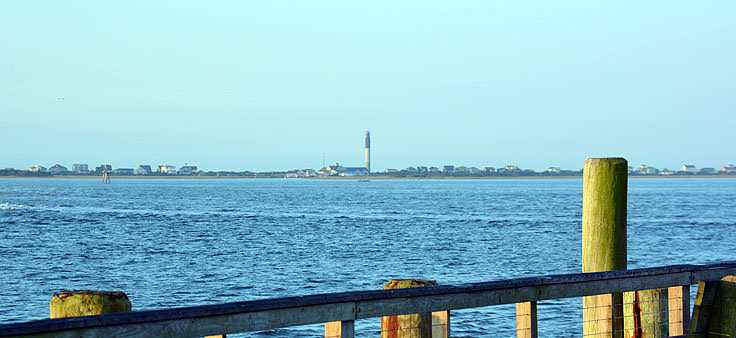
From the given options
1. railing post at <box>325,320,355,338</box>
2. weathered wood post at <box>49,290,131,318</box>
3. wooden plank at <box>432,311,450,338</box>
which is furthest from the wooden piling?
weathered wood post at <box>49,290,131,318</box>

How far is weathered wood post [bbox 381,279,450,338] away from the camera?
5617 millimetres

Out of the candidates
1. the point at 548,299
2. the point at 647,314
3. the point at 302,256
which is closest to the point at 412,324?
the point at 548,299

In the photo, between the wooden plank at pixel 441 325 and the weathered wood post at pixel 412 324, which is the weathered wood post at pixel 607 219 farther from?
the weathered wood post at pixel 412 324

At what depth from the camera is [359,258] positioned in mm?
33969

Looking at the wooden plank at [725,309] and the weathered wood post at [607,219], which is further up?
the weathered wood post at [607,219]

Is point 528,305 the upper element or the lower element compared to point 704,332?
upper

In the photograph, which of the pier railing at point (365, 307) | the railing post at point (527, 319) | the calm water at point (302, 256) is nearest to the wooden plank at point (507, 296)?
the pier railing at point (365, 307)

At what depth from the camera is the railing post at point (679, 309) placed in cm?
641

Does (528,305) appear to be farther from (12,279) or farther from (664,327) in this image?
(12,279)

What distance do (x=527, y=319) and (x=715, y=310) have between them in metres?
2.03

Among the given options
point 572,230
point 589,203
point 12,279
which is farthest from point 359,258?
point 589,203

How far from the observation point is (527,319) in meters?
5.55

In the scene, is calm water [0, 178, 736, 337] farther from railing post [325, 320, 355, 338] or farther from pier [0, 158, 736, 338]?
railing post [325, 320, 355, 338]

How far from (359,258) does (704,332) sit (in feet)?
91.0
